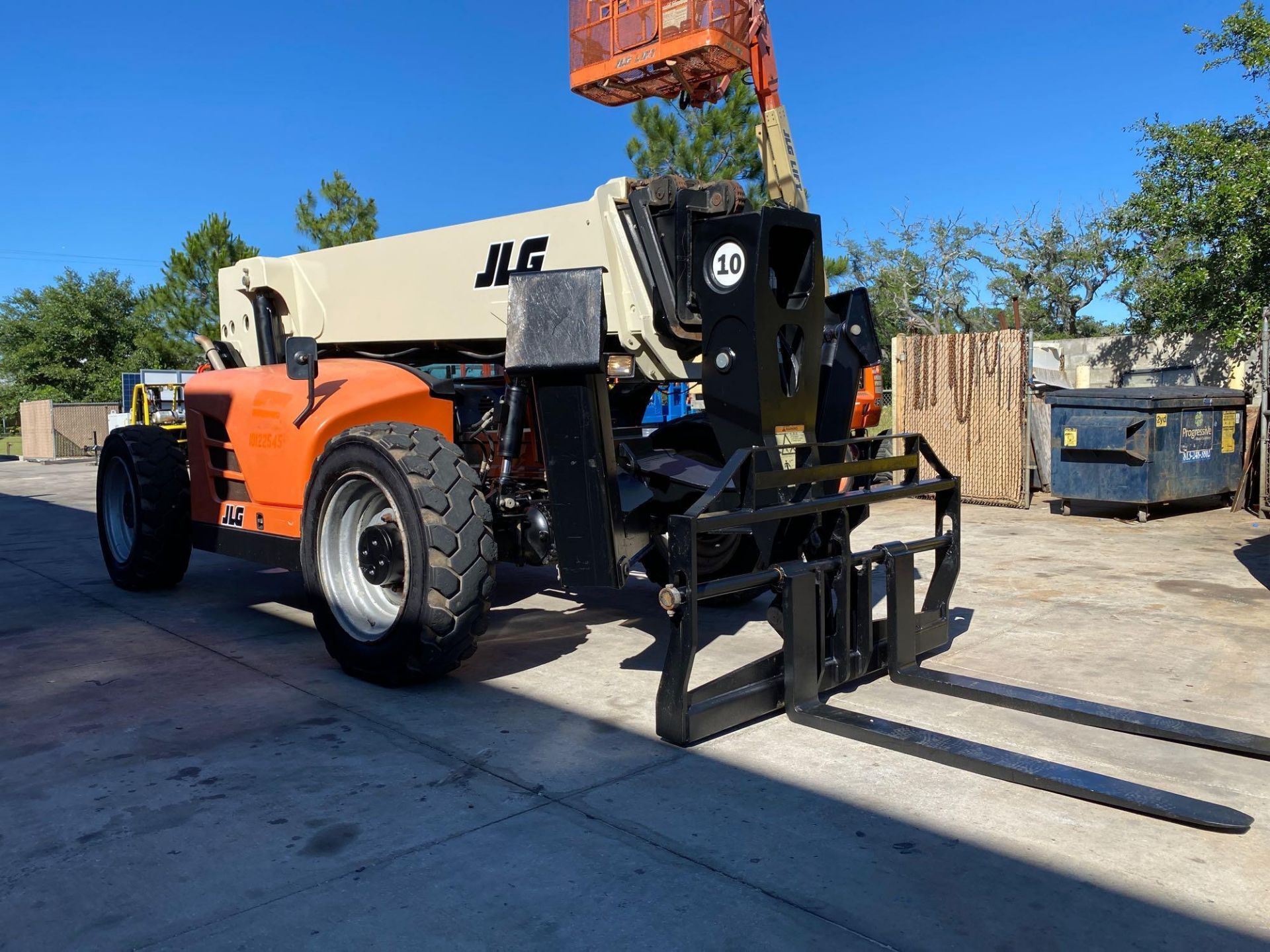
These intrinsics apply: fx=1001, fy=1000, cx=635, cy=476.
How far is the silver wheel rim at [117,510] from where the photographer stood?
7840 millimetres

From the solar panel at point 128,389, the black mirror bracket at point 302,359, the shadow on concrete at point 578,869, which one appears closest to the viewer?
the shadow on concrete at point 578,869

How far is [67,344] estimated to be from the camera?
140ft

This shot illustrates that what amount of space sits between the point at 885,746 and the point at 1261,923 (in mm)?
1504

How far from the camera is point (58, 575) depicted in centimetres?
875

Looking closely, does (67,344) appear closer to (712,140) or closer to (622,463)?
(712,140)

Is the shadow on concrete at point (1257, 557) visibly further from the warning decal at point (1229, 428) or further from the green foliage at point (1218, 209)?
the green foliage at point (1218, 209)

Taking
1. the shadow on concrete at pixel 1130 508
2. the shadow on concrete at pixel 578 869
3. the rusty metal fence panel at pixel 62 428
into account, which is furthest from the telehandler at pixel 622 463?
the rusty metal fence panel at pixel 62 428

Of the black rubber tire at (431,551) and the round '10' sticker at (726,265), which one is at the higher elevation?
the round '10' sticker at (726,265)

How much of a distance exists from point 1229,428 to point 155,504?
463 inches

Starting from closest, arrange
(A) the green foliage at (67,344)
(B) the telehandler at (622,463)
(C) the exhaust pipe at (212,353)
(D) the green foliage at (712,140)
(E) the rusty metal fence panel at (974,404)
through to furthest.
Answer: (B) the telehandler at (622,463)
(C) the exhaust pipe at (212,353)
(E) the rusty metal fence panel at (974,404)
(D) the green foliage at (712,140)
(A) the green foliage at (67,344)

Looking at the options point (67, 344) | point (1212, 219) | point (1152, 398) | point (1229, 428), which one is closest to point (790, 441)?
point (1152, 398)

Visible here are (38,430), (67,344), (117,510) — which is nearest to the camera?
(117,510)

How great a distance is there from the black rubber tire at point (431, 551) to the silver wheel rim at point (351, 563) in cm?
21

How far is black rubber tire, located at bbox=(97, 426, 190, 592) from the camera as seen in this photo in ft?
23.7
